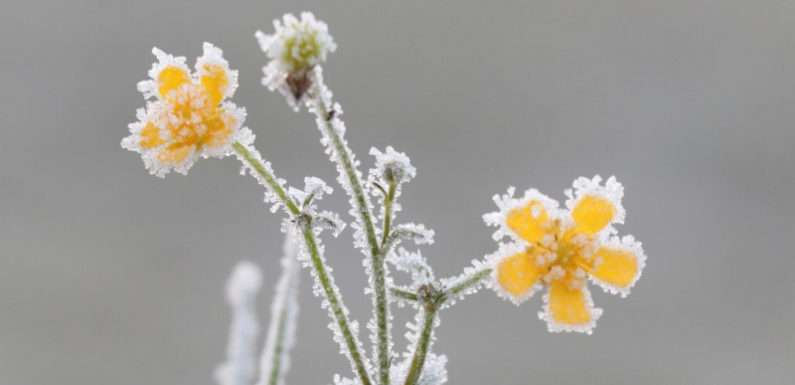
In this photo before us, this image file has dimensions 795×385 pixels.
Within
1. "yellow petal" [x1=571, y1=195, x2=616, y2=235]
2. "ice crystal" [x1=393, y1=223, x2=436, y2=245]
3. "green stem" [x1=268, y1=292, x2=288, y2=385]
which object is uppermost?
"yellow petal" [x1=571, y1=195, x2=616, y2=235]

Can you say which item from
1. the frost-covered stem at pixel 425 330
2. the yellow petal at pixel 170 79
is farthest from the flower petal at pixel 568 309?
the yellow petal at pixel 170 79

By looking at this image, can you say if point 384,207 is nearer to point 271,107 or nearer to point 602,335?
point 602,335

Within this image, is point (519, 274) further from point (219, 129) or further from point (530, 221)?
point (219, 129)

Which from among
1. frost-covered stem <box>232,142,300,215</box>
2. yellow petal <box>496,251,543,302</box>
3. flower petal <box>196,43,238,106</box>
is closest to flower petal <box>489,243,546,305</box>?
yellow petal <box>496,251,543,302</box>

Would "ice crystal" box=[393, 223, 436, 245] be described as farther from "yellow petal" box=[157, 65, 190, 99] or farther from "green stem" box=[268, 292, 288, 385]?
"yellow petal" box=[157, 65, 190, 99]

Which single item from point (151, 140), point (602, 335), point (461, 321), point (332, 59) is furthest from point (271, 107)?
point (151, 140)

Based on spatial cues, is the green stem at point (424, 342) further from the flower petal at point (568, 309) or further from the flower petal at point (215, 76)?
the flower petal at point (215, 76)
